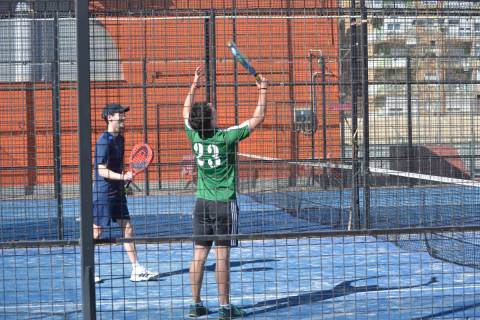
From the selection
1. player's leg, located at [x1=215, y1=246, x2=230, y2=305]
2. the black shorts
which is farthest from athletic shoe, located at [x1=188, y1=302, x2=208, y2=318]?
the black shorts

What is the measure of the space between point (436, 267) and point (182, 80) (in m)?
10.6

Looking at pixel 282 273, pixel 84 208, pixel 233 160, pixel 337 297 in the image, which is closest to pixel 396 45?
pixel 233 160

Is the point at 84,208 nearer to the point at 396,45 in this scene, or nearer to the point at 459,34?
the point at 396,45

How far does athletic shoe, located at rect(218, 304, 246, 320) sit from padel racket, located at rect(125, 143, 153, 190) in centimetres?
173

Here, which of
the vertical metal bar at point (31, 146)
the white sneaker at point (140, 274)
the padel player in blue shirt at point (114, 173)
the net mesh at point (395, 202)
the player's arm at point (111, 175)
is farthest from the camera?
the vertical metal bar at point (31, 146)

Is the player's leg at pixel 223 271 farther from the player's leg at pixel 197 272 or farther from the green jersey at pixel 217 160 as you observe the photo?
the green jersey at pixel 217 160

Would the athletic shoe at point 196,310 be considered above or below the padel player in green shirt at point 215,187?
below

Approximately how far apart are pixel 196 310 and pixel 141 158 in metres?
1.80

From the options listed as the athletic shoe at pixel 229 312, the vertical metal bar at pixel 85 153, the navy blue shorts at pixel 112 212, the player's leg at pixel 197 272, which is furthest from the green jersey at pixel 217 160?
the vertical metal bar at pixel 85 153

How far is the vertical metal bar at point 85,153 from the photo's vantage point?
4.94 metres

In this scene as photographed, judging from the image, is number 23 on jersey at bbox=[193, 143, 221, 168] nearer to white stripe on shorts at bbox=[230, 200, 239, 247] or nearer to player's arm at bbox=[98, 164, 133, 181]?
white stripe on shorts at bbox=[230, 200, 239, 247]

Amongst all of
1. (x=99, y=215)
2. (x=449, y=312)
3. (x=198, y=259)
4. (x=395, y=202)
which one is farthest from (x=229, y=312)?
(x=395, y=202)

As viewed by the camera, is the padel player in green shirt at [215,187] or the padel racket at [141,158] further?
the padel racket at [141,158]

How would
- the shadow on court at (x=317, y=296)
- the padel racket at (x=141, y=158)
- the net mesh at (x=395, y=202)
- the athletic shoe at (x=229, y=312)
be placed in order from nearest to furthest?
the athletic shoe at (x=229, y=312) < the shadow on court at (x=317, y=296) < the padel racket at (x=141, y=158) < the net mesh at (x=395, y=202)
